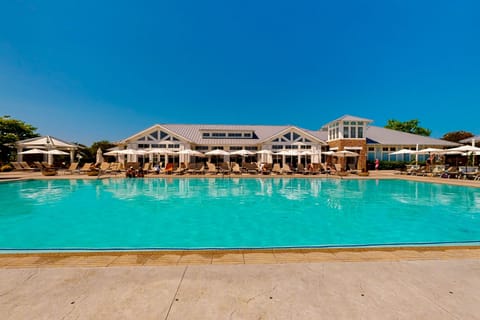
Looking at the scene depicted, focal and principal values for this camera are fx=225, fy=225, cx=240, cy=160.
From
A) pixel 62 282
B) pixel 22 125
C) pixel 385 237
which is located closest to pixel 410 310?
pixel 62 282

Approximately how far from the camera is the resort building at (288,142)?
83.0 ft

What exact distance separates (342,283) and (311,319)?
2.85 feet

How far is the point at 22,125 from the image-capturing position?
3378cm

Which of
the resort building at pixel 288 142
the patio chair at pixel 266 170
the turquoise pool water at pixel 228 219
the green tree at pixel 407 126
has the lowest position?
the turquoise pool water at pixel 228 219

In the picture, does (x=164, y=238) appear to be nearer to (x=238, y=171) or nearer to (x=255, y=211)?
(x=255, y=211)

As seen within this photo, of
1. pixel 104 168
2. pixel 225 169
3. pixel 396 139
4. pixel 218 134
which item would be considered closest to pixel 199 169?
pixel 225 169

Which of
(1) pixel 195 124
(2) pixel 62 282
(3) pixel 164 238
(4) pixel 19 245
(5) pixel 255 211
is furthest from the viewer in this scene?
(1) pixel 195 124

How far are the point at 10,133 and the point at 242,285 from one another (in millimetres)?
42573

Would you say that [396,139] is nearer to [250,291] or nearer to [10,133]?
[250,291]

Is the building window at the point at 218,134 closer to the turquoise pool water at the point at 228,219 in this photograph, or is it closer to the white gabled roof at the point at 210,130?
the white gabled roof at the point at 210,130

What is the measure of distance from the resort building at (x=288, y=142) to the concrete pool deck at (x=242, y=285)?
21.2 meters

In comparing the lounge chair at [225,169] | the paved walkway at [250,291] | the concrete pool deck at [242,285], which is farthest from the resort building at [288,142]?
the paved walkway at [250,291]

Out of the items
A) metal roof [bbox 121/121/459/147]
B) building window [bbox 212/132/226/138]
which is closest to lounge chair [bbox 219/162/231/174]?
metal roof [bbox 121/121/459/147]

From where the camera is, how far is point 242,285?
2717mm
